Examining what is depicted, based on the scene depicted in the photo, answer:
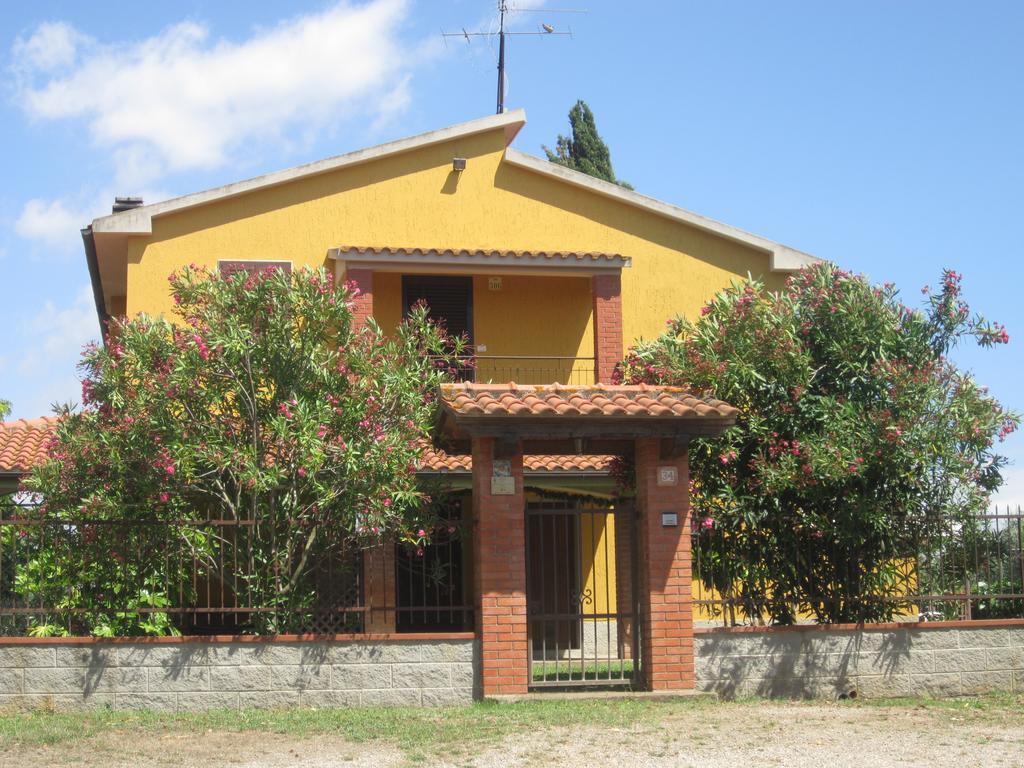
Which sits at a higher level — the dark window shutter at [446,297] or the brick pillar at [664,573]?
the dark window shutter at [446,297]

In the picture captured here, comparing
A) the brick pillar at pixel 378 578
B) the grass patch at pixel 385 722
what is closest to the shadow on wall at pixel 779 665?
the grass patch at pixel 385 722

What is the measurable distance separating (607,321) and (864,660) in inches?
305

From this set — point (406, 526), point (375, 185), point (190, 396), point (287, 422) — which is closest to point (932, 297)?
point (406, 526)

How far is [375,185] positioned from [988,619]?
36.2ft

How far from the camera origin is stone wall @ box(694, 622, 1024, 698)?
11.6 metres

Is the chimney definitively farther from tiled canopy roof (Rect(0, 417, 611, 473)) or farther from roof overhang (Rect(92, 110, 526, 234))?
tiled canopy roof (Rect(0, 417, 611, 473))

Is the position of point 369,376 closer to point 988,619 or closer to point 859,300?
point 859,300

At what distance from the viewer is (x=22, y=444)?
17.0m

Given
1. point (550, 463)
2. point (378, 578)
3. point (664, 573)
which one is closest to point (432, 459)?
point (550, 463)

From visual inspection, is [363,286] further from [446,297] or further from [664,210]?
[664,210]

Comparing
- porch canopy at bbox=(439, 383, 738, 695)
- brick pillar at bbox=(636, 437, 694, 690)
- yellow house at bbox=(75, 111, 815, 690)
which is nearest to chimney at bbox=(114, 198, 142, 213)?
Result: yellow house at bbox=(75, 111, 815, 690)

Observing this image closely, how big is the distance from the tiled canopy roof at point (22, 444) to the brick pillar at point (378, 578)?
4.64 meters

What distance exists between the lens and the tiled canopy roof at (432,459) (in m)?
15.7

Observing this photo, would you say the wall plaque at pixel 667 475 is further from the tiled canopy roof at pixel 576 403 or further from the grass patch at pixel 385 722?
the grass patch at pixel 385 722
